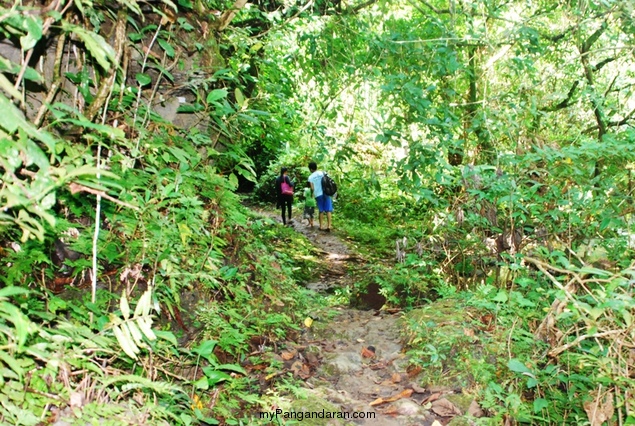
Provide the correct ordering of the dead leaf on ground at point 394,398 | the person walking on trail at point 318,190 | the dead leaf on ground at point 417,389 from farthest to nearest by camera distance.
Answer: the person walking on trail at point 318,190 → the dead leaf on ground at point 417,389 → the dead leaf on ground at point 394,398

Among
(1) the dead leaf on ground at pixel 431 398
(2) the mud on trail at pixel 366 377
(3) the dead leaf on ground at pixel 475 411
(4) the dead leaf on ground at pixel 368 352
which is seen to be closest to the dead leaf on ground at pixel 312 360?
(2) the mud on trail at pixel 366 377

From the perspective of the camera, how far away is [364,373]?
4297 mm

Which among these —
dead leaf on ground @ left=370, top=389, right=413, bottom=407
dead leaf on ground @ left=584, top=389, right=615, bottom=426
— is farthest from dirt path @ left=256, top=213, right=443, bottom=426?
dead leaf on ground @ left=584, top=389, right=615, bottom=426

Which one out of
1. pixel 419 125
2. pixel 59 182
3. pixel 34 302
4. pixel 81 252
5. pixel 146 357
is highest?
pixel 419 125

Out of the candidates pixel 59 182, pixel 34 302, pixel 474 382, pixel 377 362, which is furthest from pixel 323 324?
pixel 59 182

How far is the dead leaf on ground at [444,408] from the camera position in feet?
11.7

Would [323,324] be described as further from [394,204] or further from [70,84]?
[394,204]

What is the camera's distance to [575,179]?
207 inches

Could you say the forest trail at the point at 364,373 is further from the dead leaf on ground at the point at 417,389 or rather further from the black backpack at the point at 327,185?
the black backpack at the point at 327,185

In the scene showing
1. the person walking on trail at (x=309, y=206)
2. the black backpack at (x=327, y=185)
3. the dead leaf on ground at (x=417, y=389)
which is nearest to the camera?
the dead leaf on ground at (x=417, y=389)

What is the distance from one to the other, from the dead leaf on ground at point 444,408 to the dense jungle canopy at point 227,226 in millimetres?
209

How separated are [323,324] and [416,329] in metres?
1.07

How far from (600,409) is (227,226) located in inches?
137

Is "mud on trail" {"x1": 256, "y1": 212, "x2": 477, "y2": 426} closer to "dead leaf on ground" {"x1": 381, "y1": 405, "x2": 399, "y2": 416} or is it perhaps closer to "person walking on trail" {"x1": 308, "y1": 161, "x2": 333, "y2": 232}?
"dead leaf on ground" {"x1": 381, "y1": 405, "x2": 399, "y2": 416}
